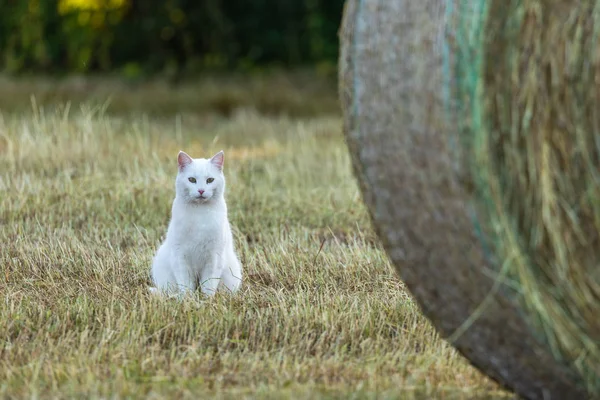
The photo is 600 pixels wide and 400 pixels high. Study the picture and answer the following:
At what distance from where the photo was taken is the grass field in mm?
3701

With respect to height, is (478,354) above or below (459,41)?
below

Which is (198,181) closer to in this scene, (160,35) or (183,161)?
(183,161)

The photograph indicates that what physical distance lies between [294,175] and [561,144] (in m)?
4.84

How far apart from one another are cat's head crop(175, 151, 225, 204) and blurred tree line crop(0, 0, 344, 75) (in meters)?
10.8

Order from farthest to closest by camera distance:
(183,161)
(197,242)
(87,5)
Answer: (87,5), (183,161), (197,242)

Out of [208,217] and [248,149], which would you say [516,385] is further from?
[248,149]

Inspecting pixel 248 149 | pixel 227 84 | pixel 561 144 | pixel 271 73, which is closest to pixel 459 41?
pixel 561 144

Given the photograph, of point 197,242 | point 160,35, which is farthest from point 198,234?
point 160,35

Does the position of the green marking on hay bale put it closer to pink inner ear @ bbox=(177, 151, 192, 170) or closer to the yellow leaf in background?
pink inner ear @ bbox=(177, 151, 192, 170)

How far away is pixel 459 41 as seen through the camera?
3199 mm

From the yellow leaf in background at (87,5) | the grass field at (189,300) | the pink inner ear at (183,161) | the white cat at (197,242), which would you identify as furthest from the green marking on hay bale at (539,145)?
the yellow leaf in background at (87,5)

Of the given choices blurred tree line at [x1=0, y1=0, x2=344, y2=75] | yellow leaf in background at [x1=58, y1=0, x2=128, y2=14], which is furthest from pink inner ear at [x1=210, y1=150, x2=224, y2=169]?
yellow leaf in background at [x1=58, y1=0, x2=128, y2=14]

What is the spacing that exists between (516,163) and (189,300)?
1810mm

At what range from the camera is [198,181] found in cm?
499
